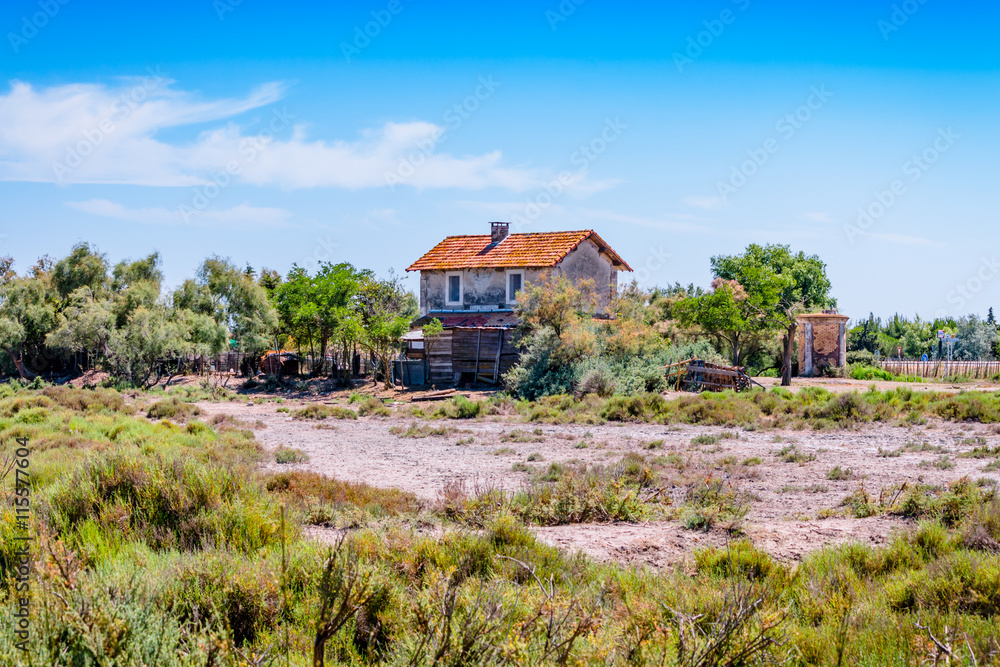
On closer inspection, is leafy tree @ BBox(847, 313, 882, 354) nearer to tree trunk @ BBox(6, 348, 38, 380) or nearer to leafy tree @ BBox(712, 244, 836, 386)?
leafy tree @ BBox(712, 244, 836, 386)

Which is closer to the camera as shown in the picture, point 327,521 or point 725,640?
point 725,640

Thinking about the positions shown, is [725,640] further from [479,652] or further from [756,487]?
[756,487]

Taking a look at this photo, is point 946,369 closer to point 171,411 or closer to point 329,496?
point 171,411

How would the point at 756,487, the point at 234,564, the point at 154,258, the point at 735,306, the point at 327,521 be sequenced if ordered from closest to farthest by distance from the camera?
the point at 234,564, the point at 327,521, the point at 756,487, the point at 735,306, the point at 154,258

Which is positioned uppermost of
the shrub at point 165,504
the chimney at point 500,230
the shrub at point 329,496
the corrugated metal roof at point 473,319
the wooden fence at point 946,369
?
the chimney at point 500,230

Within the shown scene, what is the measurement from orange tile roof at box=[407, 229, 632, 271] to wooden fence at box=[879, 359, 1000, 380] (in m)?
16.5

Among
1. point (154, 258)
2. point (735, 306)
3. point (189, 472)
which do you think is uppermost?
point (154, 258)

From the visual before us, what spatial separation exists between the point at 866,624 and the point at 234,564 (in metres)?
4.71

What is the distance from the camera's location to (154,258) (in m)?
45.0

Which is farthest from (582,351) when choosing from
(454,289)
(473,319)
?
(454,289)

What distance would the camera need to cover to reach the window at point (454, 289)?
37.6 m

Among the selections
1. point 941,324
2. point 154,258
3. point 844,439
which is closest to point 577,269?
point 844,439

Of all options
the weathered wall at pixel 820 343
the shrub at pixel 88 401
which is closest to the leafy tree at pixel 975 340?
the weathered wall at pixel 820 343

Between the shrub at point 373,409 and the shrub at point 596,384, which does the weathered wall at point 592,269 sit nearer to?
the shrub at point 596,384
